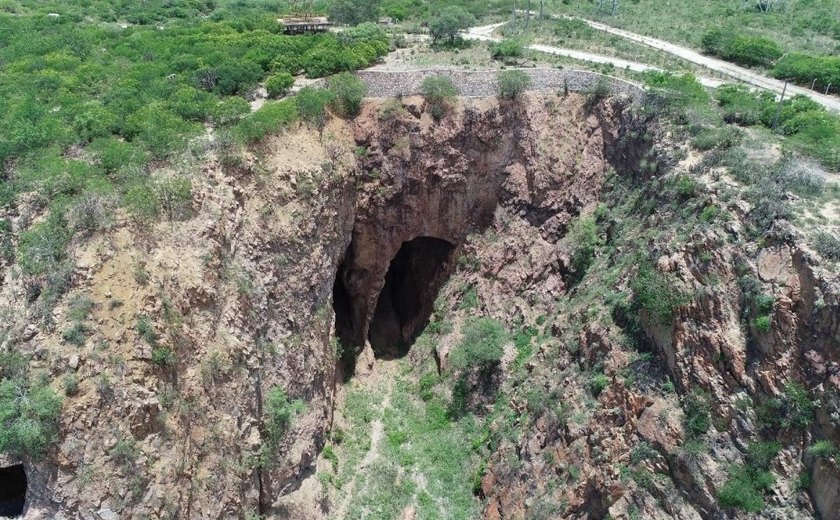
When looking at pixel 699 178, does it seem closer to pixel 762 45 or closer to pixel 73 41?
pixel 762 45

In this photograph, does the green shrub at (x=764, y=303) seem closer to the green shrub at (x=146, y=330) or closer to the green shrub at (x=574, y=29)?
the green shrub at (x=146, y=330)

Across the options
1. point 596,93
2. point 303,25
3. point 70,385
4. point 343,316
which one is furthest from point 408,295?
point 70,385

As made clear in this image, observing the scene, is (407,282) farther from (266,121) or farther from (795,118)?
(795,118)

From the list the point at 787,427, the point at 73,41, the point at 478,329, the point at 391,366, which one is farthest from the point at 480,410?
the point at 73,41

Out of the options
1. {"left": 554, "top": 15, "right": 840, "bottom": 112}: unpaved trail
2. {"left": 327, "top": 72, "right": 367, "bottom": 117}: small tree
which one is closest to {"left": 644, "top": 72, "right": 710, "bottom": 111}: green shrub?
{"left": 554, "top": 15, "right": 840, "bottom": 112}: unpaved trail

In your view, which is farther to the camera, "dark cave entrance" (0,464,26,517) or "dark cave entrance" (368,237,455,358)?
"dark cave entrance" (368,237,455,358)

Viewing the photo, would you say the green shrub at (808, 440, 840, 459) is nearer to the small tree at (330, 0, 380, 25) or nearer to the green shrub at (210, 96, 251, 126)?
the green shrub at (210, 96, 251, 126)

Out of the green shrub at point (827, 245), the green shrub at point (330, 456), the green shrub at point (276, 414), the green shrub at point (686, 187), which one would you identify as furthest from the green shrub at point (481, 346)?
the green shrub at point (827, 245)
